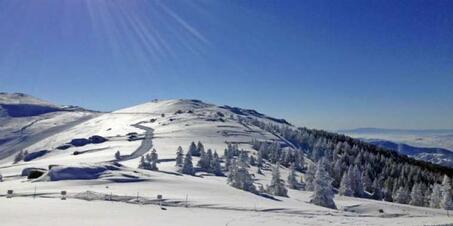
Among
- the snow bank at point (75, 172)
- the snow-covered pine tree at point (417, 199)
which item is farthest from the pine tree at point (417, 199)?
the snow bank at point (75, 172)

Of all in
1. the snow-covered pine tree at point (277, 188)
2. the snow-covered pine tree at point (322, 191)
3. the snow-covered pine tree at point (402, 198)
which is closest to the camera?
the snow-covered pine tree at point (322, 191)

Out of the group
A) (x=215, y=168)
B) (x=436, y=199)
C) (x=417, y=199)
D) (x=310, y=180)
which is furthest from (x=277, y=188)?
(x=417, y=199)

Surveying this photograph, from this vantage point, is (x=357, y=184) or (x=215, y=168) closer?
(x=215, y=168)

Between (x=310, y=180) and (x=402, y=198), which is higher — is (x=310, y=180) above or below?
above

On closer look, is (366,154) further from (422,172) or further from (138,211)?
(138,211)

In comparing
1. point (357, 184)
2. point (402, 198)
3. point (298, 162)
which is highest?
point (298, 162)

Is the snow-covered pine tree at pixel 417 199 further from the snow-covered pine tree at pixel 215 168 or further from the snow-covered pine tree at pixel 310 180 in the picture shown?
the snow-covered pine tree at pixel 215 168

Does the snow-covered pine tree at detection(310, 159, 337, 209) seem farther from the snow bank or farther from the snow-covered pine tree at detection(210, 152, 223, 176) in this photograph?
the snow-covered pine tree at detection(210, 152, 223, 176)

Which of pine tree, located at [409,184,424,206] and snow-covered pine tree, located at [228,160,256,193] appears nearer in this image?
snow-covered pine tree, located at [228,160,256,193]

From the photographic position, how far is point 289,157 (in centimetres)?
15750

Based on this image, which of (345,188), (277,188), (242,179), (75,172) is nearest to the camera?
(75,172)

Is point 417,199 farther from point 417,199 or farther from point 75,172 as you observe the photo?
point 75,172

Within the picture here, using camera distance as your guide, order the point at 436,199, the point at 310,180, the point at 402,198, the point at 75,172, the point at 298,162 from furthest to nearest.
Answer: the point at 298,162 < the point at 402,198 < the point at 310,180 < the point at 436,199 < the point at 75,172

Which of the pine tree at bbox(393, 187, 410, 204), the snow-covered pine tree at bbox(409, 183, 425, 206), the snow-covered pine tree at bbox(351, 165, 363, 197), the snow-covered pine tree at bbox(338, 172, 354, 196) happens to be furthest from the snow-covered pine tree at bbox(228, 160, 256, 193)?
the pine tree at bbox(393, 187, 410, 204)
